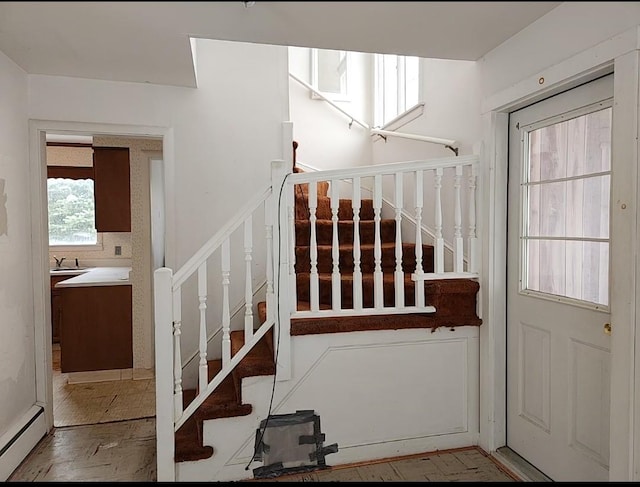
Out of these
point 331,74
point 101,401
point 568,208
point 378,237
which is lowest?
point 101,401

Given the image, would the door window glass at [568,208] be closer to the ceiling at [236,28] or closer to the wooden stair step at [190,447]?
the ceiling at [236,28]

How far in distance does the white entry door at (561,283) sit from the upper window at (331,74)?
241cm

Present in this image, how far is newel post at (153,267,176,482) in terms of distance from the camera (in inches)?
80.5

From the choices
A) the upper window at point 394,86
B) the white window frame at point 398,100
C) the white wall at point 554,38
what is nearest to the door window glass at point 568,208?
the white wall at point 554,38

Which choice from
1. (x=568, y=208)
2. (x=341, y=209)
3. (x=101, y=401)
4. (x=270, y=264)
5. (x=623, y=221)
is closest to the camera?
(x=623, y=221)

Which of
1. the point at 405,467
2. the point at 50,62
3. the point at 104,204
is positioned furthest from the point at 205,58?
the point at 405,467

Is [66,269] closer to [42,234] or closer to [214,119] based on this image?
[42,234]

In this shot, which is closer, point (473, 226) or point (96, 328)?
point (473, 226)

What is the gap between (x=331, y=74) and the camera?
4402 millimetres

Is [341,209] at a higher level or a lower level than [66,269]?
higher

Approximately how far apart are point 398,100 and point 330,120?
747 mm

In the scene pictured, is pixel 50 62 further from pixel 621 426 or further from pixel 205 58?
pixel 621 426

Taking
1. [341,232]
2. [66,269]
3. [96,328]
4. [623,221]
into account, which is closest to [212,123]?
[341,232]

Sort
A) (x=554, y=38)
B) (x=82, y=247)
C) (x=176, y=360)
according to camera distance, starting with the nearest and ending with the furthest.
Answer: (x=554, y=38), (x=176, y=360), (x=82, y=247)
